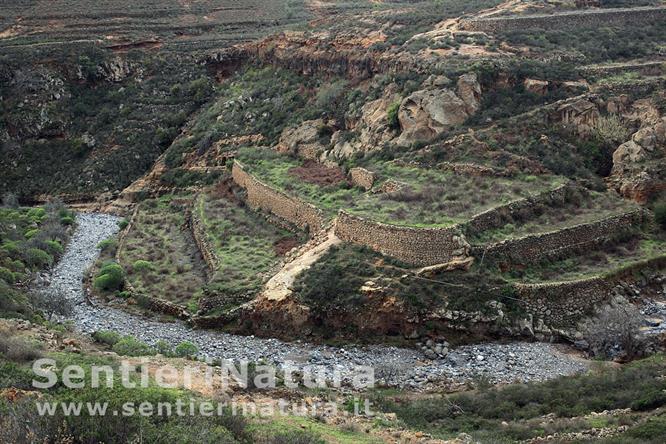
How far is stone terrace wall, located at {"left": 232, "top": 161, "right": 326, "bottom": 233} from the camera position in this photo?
31.2 metres

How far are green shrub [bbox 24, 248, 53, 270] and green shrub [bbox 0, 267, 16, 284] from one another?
3.15 meters

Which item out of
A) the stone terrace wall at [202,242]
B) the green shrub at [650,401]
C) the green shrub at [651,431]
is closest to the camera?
the green shrub at [651,431]

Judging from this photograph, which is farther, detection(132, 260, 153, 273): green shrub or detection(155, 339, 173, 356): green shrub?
detection(132, 260, 153, 273): green shrub

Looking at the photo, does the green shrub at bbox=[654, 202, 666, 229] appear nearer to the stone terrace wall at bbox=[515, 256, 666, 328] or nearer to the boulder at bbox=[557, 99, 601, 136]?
the stone terrace wall at bbox=[515, 256, 666, 328]

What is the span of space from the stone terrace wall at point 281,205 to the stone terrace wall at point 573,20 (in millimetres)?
14586

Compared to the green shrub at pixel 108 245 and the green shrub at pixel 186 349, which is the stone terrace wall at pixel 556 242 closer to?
the green shrub at pixel 186 349

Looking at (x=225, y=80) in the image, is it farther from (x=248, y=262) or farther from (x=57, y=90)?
(x=248, y=262)

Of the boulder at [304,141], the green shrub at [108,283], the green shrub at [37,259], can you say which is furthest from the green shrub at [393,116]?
the green shrub at [37,259]

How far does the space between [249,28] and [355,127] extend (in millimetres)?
29052

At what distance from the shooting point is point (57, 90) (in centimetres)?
5266

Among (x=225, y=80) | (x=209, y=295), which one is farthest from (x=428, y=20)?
(x=209, y=295)

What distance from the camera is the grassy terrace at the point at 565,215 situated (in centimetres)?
2642

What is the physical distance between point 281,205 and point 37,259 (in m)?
11.0

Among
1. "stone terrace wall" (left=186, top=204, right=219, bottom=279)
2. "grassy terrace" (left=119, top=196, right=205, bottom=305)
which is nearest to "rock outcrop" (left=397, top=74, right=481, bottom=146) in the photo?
"stone terrace wall" (left=186, top=204, right=219, bottom=279)
